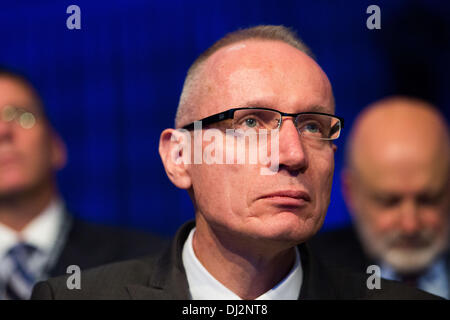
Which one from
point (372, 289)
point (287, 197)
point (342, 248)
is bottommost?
point (342, 248)

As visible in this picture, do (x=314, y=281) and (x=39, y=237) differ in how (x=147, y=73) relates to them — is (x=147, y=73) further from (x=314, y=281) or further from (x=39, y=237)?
(x=314, y=281)

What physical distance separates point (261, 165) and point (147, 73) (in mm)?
2265

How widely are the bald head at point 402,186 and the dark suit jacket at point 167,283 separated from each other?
1.33 m

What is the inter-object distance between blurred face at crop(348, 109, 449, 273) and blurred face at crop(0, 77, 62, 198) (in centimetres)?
184

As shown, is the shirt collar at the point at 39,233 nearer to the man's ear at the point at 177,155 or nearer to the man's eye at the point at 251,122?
the man's ear at the point at 177,155

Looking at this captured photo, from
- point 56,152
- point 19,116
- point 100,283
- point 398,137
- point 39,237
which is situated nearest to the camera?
point 100,283

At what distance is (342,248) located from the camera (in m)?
3.35

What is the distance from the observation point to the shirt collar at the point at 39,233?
2916 millimetres

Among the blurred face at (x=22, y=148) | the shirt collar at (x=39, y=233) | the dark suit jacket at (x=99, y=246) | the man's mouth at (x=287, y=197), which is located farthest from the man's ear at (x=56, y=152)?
the man's mouth at (x=287, y=197)

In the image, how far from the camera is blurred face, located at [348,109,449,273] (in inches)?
136

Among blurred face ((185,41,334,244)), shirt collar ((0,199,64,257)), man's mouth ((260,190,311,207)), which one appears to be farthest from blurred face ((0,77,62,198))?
man's mouth ((260,190,311,207))

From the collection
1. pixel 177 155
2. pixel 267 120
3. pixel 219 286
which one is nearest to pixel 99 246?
pixel 177 155
